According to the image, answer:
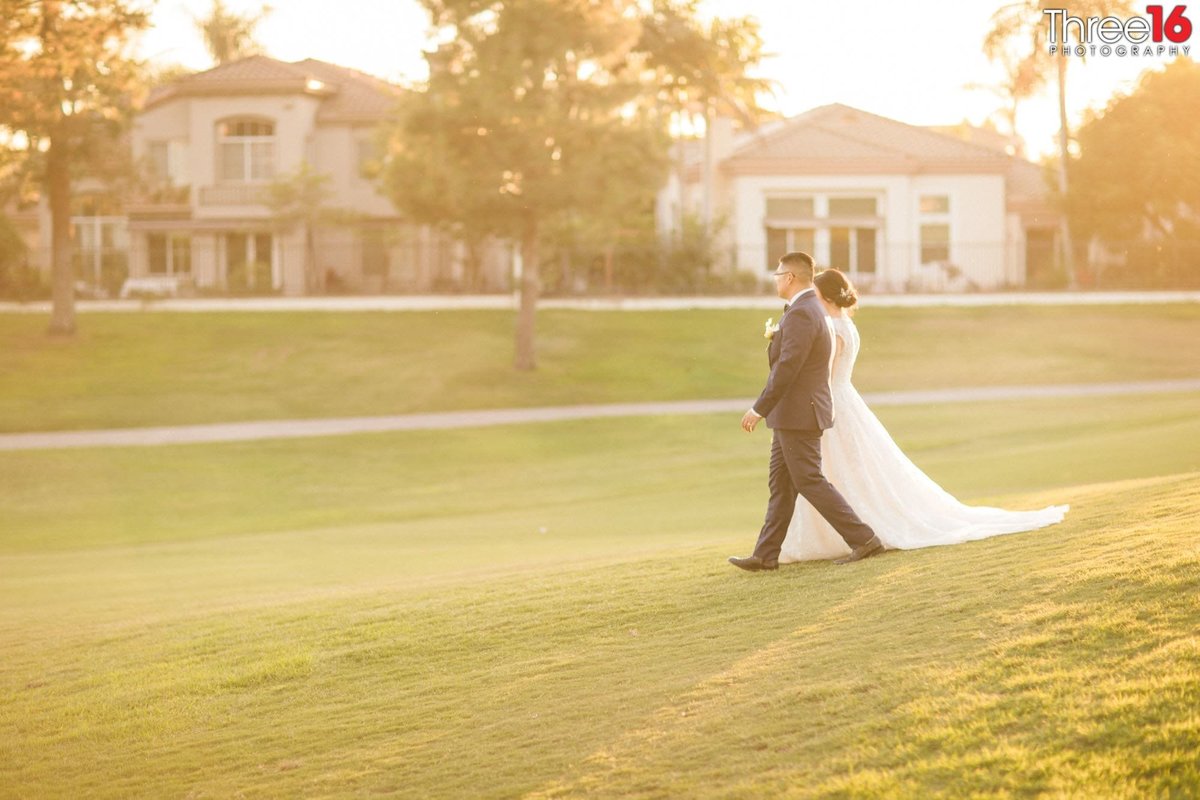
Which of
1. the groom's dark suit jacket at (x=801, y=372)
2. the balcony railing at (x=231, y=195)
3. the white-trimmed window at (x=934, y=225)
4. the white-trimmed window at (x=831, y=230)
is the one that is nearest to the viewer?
the groom's dark suit jacket at (x=801, y=372)

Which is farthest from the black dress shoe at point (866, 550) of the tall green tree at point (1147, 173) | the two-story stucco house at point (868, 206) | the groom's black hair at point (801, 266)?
the tall green tree at point (1147, 173)

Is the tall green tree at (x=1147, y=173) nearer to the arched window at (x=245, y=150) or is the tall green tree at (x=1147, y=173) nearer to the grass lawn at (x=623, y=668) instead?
the arched window at (x=245, y=150)

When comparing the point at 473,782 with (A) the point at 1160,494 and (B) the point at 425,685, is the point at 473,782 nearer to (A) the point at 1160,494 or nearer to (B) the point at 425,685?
(B) the point at 425,685

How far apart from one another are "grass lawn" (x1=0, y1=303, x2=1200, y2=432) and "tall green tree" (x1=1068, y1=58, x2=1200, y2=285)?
17.7 ft

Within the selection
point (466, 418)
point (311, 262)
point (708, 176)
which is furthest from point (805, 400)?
point (311, 262)

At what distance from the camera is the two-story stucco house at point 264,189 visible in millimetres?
50188

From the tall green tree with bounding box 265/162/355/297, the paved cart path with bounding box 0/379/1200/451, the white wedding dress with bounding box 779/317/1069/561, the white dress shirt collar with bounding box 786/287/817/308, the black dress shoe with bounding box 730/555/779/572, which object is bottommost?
the paved cart path with bounding box 0/379/1200/451

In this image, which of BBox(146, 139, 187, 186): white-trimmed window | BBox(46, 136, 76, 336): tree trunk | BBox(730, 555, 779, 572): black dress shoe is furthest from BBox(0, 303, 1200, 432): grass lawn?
BBox(730, 555, 779, 572): black dress shoe

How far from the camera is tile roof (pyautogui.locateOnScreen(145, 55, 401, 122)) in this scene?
51219mm

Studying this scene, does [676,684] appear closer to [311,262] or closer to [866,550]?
[866,550]

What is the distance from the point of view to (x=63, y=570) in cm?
1430

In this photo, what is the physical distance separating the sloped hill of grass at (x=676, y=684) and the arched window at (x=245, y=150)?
4422cm

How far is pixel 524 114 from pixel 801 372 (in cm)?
2382

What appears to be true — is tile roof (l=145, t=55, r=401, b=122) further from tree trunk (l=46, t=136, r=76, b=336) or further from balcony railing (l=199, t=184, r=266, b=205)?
tree trunk (l=46, t=136, r=76, b=336)
